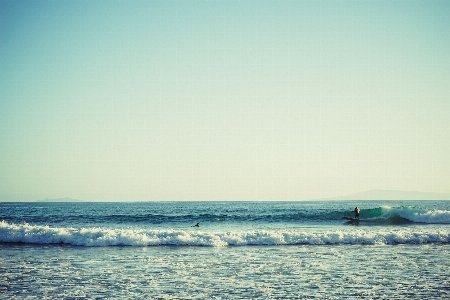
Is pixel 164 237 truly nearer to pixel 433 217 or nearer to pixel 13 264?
pixel 13 264

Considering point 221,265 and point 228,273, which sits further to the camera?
point 221,265

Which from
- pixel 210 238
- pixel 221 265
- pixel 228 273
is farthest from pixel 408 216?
pixel 228 273

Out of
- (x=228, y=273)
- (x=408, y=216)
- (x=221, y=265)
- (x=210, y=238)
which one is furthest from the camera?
(x=408, y=216)

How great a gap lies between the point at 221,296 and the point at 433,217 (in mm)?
33070

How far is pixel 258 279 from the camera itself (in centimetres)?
1176

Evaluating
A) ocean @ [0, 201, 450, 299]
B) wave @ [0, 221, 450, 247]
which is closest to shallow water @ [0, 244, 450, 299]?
ocean @ [0, 201, 450, 299]

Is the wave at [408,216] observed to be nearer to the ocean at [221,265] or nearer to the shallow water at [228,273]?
the ocean at [221,265]

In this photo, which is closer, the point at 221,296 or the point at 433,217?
the point at 221,296

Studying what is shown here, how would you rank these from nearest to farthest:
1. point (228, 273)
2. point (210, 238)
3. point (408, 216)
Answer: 1. point (228, 273)
2. point (210, 238)
3. point (408, 216)

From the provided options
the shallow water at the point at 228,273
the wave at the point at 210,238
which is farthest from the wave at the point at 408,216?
the shallow water at the point at 228,273

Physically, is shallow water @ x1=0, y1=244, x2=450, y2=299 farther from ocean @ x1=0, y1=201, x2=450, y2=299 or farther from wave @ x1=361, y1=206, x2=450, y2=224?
wave @ x1=361, y1=206, x2=450, y2=224

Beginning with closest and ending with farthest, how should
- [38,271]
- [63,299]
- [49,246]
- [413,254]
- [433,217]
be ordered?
[63,299] → [38,271] → [413,254] → [49,246] → [433,217]

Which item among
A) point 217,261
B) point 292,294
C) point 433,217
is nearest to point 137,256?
point 217,261

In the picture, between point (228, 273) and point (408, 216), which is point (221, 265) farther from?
point (408, 216)
